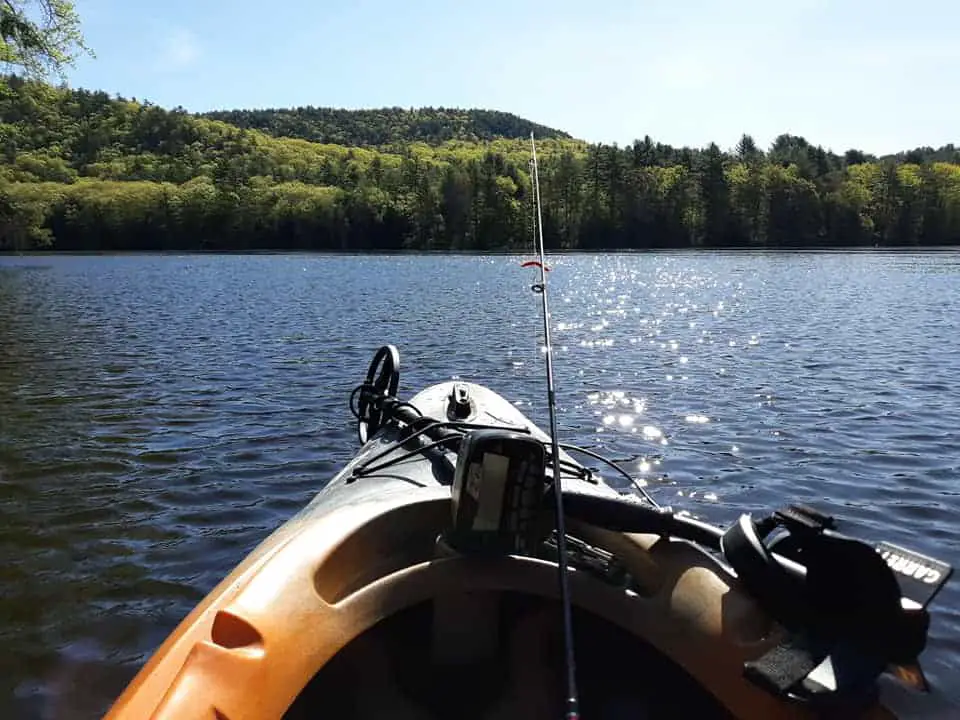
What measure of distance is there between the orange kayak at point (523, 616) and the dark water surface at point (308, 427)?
6.88 ft

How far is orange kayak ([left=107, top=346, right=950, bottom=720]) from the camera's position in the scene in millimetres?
2676

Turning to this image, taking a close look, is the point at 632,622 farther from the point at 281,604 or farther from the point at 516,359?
the point at 516,359

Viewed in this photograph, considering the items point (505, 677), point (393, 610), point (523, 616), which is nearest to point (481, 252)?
point (523, 616)

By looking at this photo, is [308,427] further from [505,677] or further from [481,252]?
[481,252]

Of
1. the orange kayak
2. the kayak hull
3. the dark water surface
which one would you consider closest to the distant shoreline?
the dark water surface

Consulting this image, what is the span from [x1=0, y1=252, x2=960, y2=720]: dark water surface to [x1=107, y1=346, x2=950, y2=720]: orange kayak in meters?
2.10

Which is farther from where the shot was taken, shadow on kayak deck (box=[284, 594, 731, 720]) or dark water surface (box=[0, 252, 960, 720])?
dark water surface (box=[0, 252, 960, 720])

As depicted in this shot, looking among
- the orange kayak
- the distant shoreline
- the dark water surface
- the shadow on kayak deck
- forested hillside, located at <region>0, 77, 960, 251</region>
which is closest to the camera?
the orange kayak

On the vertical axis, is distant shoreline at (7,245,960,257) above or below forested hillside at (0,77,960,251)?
below

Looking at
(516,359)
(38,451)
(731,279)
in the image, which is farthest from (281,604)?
(731,279)

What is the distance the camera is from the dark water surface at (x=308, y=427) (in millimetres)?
5688

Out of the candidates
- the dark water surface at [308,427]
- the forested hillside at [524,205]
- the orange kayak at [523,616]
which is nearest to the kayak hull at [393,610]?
the orange kayak at [523,616]

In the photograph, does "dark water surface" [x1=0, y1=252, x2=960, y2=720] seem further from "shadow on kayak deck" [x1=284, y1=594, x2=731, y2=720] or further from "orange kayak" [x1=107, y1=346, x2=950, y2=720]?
"orange kayak" [x1=107, y1=346, x2=950, y2=720]

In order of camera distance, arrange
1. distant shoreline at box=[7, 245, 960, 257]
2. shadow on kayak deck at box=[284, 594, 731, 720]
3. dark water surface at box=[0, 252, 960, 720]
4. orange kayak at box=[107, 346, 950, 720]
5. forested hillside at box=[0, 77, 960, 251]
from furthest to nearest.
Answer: forested hillside at box=[0, 77, 960, 251], distant shoreline at box=[7, 245, 960, 257], dark water surface at box=[0, 252, 960, 720], shadow on kayak deck at box=[284, 594, 731, 720], orange kayak at box=[107, 346, 950, 720]
